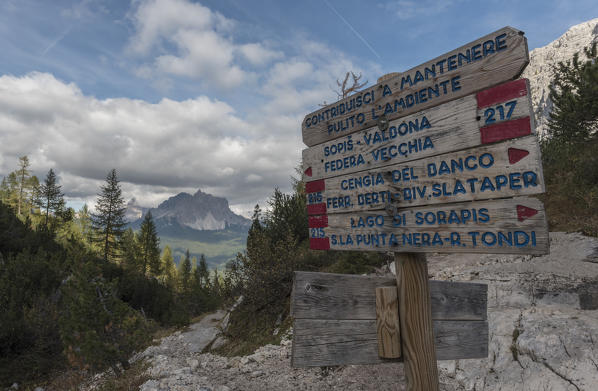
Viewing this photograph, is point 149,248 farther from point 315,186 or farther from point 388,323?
point 388,323

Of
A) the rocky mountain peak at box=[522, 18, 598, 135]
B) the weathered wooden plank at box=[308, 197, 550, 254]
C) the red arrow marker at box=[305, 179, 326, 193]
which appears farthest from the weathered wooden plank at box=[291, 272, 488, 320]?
the rocky mountain peak at box=[522, 18, 598, 135]

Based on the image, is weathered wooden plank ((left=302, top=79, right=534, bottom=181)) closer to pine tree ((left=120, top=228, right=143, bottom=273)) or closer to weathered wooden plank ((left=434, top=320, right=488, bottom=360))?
weathered wooden plank ((left=434, top=320, right=488, bottom=360))

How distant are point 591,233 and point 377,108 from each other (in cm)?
893

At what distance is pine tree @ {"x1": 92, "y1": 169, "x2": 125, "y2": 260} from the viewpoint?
43938 millimetres

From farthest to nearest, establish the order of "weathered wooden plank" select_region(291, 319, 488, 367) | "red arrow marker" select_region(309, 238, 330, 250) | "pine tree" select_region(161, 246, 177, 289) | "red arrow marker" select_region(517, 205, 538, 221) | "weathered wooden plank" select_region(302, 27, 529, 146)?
"pine tree" select_region(161, 246, 177, 289) < "red arrow marker" select_region(309, 238, 330, 250) < "weathered wooden plank" select_region(291, 319, 488, 367) < "weathered wooden plank" select_region(302, 27, 529, 146) < "red arrow marker" select_region(517, 205, 538, 221)

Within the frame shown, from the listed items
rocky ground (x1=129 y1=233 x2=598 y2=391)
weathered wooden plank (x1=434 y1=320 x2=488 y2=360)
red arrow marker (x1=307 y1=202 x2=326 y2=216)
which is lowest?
rocky ground (x1=129 y1=233 x2=598 y2=391)

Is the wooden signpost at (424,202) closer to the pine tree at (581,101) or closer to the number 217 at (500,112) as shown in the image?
the number 217 at (500,112)

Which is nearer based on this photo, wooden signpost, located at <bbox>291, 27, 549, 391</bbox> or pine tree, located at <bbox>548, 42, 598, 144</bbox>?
wooden signpost, located at <bbox>291, 27, 549, 391</bbox>

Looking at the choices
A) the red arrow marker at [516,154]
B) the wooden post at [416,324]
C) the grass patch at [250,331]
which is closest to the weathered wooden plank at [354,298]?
the wooden post at [416,324]

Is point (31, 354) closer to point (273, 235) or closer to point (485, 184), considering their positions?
point (273, 235)

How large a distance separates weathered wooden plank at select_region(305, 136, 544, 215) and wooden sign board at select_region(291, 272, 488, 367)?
2.01 feet

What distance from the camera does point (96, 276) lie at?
9883mm

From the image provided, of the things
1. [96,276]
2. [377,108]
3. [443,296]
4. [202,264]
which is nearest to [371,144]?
[377,108]

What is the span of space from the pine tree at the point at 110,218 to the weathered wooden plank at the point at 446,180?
49300mm
